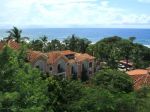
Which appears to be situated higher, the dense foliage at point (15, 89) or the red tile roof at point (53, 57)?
the dense foliage at point (15, 89)

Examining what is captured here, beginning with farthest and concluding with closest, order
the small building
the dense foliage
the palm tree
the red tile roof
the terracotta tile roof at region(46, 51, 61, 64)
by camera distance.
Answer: the palm tree, the terracotta tile roof at region(46, 51, 61, 64), the small building, the red tile roof, the dense foliage

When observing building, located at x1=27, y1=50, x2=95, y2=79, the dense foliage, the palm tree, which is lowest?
building, located at x1=27, y1=50, x2=95, y2=79

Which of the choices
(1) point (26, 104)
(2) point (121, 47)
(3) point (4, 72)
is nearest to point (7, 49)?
(3) point (4, 72)

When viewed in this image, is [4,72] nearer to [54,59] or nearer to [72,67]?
[54,59]

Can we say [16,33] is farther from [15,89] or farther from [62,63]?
[15,89]

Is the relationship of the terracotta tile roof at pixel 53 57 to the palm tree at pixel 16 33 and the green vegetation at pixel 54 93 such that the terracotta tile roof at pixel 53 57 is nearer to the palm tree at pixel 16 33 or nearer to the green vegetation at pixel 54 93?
the palm tree at pixel 16 33

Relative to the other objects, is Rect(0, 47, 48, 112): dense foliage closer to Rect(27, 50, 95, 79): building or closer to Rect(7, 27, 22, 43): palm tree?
Rect(27, 50, 95, 79): building

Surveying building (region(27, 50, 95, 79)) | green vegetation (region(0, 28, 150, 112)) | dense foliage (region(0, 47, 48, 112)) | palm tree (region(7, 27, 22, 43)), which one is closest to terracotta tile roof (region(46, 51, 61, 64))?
building (region(27, 50, 95, 79))

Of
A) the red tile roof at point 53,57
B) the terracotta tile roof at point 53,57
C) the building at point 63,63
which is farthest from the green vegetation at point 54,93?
the terracotta tile roof at point 53,57

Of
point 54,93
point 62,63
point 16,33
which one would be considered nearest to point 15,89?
point 54,93
